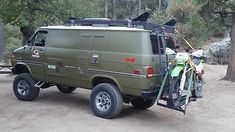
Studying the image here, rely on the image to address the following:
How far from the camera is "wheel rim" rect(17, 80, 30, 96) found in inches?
442

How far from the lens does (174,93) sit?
8.68 metres

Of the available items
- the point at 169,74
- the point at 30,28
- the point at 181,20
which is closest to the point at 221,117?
the point at 169,74

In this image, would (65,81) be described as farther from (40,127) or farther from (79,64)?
(40,127)

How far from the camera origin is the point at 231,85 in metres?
14.9

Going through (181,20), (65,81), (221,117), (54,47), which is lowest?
(221,117)

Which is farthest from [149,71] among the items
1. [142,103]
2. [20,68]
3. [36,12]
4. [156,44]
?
[36,12]

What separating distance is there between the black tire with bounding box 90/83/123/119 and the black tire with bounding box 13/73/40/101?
2.32m

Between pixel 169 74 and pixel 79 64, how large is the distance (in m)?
2.35

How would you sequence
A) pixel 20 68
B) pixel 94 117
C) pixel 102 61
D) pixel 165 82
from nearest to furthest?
pixel 165 82 → pixel 102 61 → pixel 94 117 → pixel 20 68

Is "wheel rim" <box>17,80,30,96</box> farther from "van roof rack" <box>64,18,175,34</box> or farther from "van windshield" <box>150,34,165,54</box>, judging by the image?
"van windshield" <box>150,34,165,54</box>

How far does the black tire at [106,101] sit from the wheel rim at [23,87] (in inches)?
102

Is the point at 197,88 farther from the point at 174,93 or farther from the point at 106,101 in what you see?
the point at 106,101

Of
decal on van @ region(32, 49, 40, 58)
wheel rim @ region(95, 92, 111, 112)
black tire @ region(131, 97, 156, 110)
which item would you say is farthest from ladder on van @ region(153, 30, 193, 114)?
decal on van @ region(32, 49, 40, 58)

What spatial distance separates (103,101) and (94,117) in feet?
1.46
